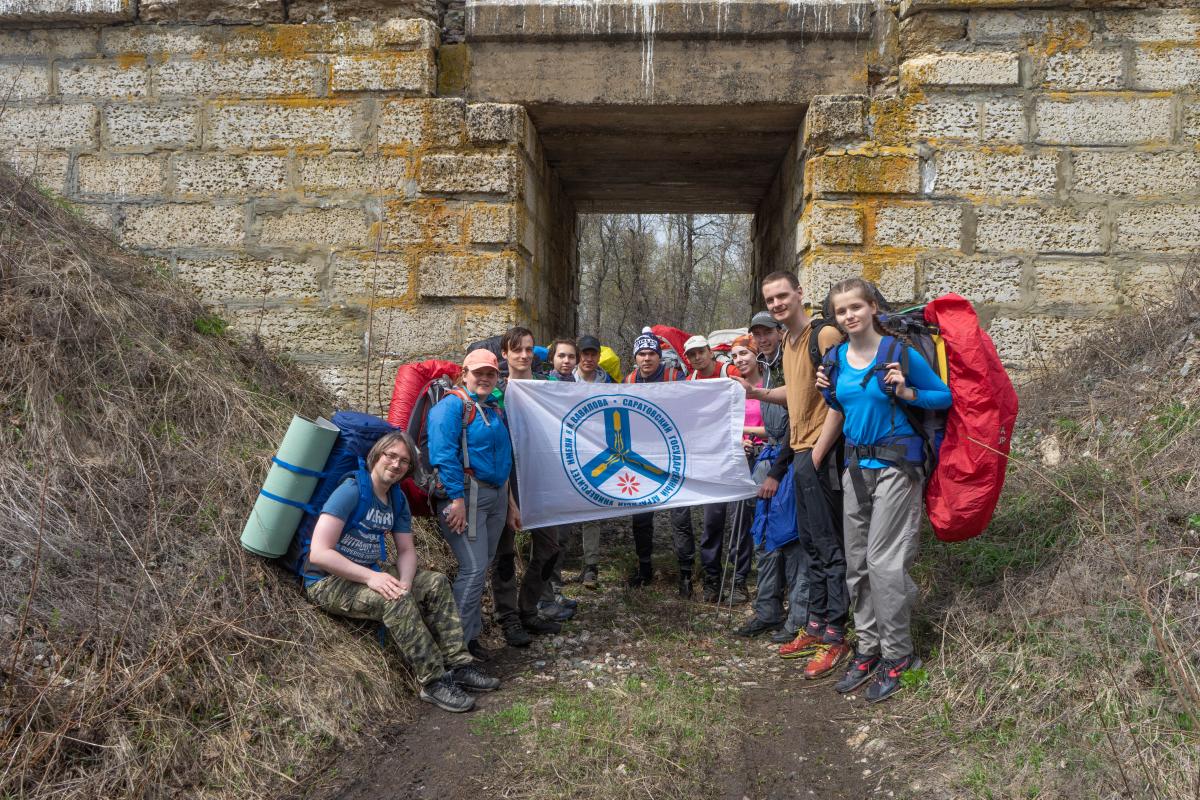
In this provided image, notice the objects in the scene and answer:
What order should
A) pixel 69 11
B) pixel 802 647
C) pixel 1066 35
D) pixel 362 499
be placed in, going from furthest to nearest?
pixel 69 11
pixel 1066 35
pixel 802 647
pixel 362 499

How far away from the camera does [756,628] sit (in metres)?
5.25

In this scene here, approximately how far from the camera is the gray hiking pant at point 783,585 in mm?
5070

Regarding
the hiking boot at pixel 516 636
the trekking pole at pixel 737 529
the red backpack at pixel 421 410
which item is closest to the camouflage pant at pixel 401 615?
the red backpack at pixel 421 410

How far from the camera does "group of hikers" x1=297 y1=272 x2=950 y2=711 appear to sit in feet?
13.2

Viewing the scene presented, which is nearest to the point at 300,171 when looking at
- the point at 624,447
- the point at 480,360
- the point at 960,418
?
the point at 480,360

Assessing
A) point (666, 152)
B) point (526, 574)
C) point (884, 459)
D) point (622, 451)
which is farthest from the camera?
point (666, 152)

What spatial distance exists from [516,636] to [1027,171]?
472 centimetres

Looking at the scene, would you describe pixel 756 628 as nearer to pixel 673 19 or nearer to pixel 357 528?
pixel 357 528

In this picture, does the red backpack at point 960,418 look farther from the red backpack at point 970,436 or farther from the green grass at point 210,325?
the green grass at point 210,325

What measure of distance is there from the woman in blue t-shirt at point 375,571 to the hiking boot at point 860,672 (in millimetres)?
1849

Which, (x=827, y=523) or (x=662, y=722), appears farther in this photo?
(x=827, y=523)

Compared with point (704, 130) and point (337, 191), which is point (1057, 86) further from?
point (337, 191)

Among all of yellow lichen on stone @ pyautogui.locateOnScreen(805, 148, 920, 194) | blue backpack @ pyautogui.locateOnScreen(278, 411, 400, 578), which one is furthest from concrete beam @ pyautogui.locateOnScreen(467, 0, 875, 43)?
blue backpack @ pyautogui.locateOnScreen(278, 411, 400, 578)

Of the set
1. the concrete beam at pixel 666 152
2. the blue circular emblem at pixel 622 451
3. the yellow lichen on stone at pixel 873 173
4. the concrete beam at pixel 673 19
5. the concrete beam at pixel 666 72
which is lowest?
the blue circular emblem at pixel 622 451
